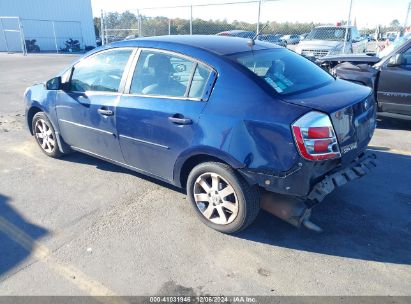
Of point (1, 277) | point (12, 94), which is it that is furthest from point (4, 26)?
point (1, 277)

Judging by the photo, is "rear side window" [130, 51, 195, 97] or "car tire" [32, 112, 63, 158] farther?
"car tire" [32, 112, 63, 158]

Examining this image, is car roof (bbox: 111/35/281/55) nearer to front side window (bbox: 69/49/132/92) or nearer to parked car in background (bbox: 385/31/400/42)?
front side window (bbox: 69/49/132/92)

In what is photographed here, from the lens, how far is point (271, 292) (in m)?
2.59

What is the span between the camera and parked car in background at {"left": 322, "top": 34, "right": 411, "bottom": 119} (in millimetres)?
6035

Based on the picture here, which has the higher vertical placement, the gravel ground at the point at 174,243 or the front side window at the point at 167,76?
the front side window at the point at 167,76

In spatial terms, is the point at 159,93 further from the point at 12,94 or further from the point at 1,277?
the point at 12,94

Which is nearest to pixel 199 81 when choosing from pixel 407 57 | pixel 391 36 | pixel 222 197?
pixel 222 197

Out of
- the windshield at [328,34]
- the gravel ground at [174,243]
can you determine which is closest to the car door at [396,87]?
the gravel ground at [174,243]

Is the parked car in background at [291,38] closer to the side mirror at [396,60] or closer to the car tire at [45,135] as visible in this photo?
the side mirror at [396,60]

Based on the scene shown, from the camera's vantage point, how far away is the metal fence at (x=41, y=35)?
27.9 m

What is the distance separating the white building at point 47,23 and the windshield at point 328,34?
21540mm

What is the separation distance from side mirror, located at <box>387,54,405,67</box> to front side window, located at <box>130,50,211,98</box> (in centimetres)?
442

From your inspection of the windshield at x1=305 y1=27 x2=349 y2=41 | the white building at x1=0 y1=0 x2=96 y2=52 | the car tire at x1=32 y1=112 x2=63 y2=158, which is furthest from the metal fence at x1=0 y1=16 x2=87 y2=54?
the car tire at x1=32 y1=112 x2=63 y2=158

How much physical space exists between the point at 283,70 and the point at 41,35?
32.2 metres
